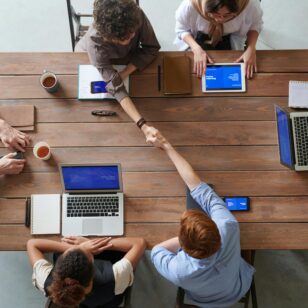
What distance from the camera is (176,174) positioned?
190 cm

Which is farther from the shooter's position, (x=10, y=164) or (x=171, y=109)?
(x=171, y=109)

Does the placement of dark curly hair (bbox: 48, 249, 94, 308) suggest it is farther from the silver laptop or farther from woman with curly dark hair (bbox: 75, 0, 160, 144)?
woman with curly dark hair (bbox: 75, 0, 160, 144)

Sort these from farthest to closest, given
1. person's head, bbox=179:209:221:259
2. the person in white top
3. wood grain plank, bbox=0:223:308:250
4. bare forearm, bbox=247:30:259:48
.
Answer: bare forearm, bbox=247:30:259:48 < the person in white top < wood grain plank, bbox=0:223:308:250 < person's head, bbox=179:209:221:259

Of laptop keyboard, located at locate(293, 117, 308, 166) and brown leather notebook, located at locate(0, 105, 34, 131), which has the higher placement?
brown leather notebook, located at locate(0, 105, 34, 131)

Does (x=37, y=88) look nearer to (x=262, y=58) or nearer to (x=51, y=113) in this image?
(x=51, y=113)

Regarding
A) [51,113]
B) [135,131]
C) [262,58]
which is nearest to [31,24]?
[51,113]

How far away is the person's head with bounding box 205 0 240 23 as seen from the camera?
1820 mm

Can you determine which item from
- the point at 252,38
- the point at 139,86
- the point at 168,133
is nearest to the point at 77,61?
the point at 139,86

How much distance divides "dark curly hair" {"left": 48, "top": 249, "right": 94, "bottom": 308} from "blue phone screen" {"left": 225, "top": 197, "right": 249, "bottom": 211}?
73 cm

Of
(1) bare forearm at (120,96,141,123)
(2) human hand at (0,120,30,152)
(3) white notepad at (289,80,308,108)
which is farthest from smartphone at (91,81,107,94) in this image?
(3) white notepad at (289,80,308,108)

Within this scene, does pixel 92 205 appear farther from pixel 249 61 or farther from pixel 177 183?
pixel 249 61

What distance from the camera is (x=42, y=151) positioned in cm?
191

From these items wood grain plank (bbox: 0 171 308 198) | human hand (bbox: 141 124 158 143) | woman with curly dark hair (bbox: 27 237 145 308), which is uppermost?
human hand (bbox: 141 124 158 143)

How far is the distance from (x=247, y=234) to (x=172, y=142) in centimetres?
60
